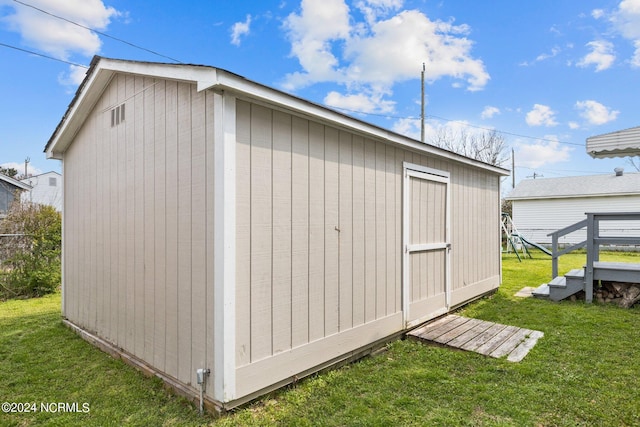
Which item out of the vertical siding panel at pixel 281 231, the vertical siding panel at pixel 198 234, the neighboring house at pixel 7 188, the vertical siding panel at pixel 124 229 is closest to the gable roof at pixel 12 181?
the neighboring house at pixel 7 188

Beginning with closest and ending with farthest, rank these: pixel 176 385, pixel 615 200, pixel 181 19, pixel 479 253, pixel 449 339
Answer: pixel 176 385, pixel 449 339, pixel 479 253, pixel 181 19, pixel 615 200

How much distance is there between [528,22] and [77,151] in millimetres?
10129

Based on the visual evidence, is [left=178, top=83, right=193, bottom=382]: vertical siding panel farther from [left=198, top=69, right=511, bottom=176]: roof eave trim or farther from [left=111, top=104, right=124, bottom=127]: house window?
[left=111, top=104, right=124, bottom=127]: house window

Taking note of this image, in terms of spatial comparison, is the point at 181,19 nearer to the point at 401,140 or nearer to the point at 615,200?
the point at 401,140

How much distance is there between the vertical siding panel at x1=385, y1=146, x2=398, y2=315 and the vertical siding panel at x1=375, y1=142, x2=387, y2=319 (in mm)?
50

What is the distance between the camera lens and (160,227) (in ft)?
9.30

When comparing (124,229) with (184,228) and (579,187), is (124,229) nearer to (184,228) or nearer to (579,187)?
(184,228)

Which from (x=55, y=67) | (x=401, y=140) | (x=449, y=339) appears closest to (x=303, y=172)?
(x=401, y=140)

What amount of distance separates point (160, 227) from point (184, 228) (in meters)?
0.40

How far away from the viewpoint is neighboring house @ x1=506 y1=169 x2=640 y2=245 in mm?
14336

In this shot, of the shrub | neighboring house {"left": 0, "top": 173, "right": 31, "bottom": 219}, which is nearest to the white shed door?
the shrub

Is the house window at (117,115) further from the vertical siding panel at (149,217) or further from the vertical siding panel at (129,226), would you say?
the vertical siding panel at (149,217)

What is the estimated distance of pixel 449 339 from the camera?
3.63m

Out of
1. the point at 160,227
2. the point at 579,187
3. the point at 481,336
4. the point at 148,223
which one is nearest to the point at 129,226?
the point at 148,223
